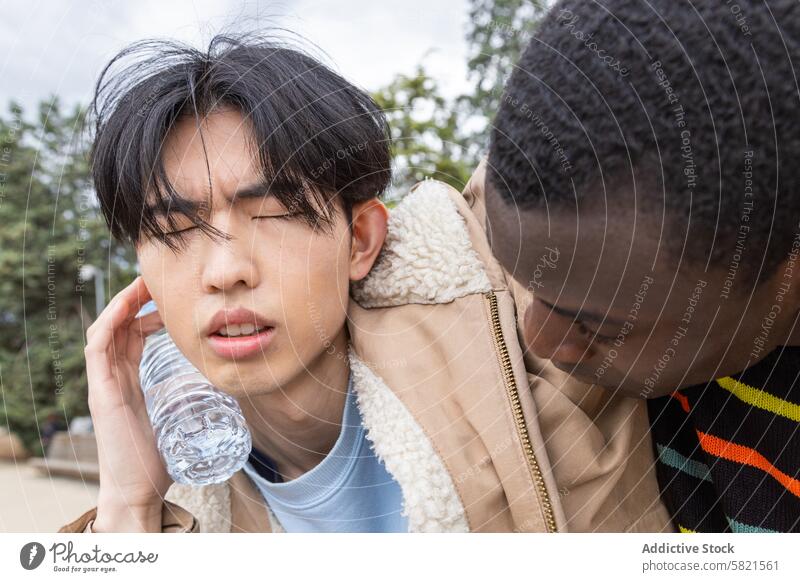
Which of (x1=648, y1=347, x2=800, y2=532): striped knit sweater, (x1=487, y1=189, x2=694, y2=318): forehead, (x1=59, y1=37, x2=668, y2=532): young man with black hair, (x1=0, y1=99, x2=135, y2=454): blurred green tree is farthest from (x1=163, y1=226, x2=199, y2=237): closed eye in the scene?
(x1=648, y1=347, x2=800, y2=532): striped knit sweater

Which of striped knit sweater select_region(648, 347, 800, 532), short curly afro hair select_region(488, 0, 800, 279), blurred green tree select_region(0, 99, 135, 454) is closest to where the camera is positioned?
short curly afro hair select_region(488, 0, 800, 279)

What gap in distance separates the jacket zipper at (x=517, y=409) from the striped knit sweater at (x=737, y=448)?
114mm

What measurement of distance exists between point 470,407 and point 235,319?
18 cm

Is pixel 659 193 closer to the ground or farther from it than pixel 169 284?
farther from it

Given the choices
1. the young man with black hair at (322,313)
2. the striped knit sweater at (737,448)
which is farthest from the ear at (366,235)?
the striped knit sweater at (737,448)

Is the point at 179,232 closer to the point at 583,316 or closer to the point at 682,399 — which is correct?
the point at 583,316

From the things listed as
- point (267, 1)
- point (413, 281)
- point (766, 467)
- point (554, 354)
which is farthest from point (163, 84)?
point (766, 467)

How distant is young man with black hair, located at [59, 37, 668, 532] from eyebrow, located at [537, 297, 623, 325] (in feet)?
0.24

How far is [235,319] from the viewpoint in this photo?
531mm

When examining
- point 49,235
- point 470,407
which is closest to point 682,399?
point 470,407

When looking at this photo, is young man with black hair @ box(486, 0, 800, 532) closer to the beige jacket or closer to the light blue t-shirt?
the beige jacket

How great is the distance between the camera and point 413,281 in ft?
1.86

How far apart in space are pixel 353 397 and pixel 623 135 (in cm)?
31

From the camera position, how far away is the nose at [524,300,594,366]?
0.48 m
